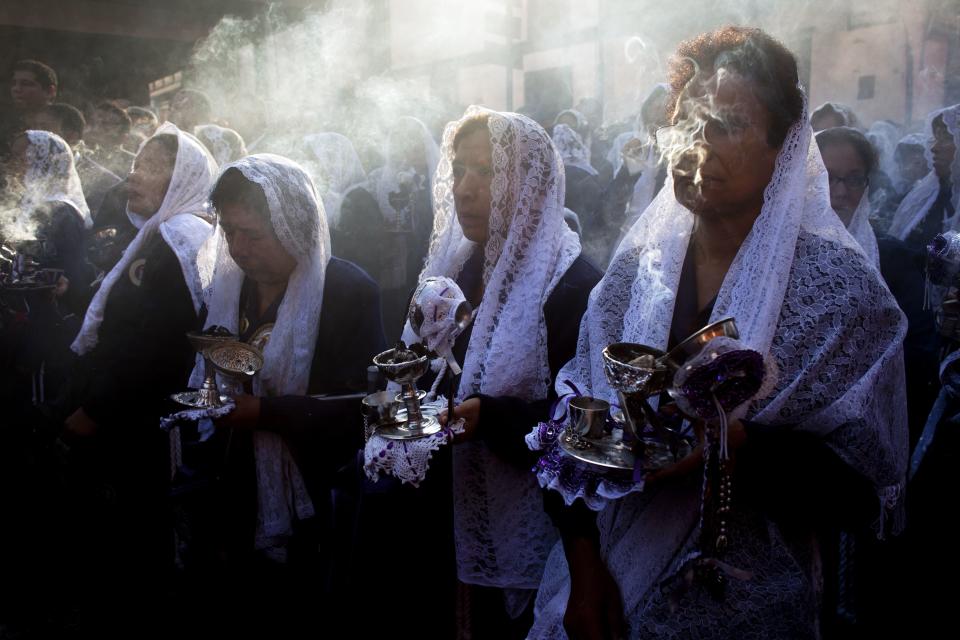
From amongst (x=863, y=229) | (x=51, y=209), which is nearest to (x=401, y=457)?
(x=863, y=229)

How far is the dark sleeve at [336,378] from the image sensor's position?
2580 mm

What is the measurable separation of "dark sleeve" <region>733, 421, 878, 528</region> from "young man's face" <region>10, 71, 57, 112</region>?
7871 millimetres

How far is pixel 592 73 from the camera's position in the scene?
52.8 ft

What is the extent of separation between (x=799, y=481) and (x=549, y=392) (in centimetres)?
94

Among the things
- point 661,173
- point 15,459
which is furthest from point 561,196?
point 15,459

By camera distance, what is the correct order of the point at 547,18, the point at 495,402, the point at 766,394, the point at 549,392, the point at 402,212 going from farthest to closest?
the point at 547,18 → the point at 402,212 → the point at 549,392 → the point at 495,402 → the point at 766,394

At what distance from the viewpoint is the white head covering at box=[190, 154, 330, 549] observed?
8.86ft

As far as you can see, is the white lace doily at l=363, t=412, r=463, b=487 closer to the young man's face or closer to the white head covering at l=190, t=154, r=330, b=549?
the white head covering at l=190, t=154, r=330, b=549

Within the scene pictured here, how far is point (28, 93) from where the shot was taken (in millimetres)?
6719

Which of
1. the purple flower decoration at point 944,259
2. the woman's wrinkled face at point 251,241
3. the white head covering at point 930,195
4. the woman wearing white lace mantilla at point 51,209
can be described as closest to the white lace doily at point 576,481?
the woman's wrinkled face at point 251,241

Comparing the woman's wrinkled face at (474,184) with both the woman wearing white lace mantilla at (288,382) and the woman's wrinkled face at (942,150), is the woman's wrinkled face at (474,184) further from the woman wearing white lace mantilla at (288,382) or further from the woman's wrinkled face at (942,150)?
the woman's wrinkled face at (942,150)

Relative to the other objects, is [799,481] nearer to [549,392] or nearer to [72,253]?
[549,392]

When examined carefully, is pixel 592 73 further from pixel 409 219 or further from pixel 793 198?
pixel 793 198

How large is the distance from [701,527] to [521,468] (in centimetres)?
99
